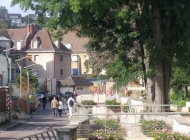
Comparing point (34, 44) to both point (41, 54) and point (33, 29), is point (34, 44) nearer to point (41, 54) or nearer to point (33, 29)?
point (41, 54)

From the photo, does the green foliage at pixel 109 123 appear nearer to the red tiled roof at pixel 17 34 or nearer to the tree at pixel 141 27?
the tree at pixel 141 27

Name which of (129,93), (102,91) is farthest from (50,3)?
(102,91)

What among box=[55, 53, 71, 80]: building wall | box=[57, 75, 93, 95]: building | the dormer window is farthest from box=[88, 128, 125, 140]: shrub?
the dormer window

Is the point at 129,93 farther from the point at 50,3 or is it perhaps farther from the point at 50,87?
the point at 50,87

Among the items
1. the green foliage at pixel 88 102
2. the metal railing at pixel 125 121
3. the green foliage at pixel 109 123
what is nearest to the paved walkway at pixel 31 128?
the metal railing at pixel 125 121

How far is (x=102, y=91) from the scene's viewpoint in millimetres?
75000

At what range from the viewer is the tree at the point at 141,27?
28.2m

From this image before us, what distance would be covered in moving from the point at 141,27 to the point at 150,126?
929 centimetres

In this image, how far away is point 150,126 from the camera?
21.4m

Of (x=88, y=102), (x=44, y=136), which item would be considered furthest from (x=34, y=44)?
(x=44, y=136)

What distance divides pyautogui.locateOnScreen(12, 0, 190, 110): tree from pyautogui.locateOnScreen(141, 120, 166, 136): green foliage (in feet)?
23.7

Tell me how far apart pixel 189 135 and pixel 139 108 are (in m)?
13.3

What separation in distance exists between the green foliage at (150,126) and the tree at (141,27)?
23.7ft


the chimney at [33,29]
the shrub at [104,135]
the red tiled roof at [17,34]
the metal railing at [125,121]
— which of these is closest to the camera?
the shrub at [104,135]
